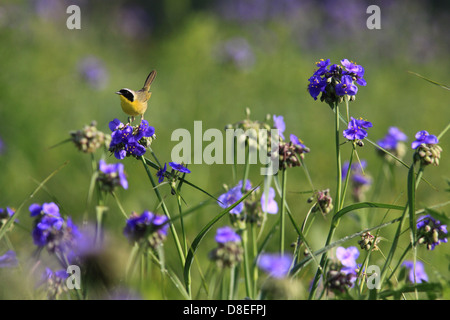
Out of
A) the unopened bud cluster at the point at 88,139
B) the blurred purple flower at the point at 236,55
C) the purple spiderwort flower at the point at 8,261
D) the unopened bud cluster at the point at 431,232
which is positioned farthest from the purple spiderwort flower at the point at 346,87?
the blurred purple flower at the point at 236,55

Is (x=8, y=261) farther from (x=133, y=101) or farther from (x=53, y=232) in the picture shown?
(x=133, y=101)

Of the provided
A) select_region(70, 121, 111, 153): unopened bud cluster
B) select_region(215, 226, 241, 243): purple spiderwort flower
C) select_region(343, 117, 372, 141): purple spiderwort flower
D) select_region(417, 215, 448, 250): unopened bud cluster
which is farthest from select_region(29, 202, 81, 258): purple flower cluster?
select_region(417, 215, 448, 250): unopened bud cluster

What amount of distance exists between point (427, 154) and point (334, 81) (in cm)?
29

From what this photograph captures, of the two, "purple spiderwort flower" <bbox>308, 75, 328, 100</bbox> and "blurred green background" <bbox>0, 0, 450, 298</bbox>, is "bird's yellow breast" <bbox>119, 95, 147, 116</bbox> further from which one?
"purple spiderwort flower" <bbox>308, 75, 328, 100</bbox>

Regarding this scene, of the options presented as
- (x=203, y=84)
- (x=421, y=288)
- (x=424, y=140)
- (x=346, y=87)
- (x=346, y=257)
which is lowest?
(x=421, y=288)

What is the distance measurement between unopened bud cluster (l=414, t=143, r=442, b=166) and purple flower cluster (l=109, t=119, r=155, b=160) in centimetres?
64

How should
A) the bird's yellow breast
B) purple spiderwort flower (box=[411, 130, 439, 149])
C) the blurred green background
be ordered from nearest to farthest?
purple spiderwort flower (box=[411, 130, 439, 149]) → the bird's yellow breast → the blurred green background

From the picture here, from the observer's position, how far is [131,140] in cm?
124

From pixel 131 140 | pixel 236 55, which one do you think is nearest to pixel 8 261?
pixel 131 140

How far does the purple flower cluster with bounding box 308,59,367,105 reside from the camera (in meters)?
1.25
